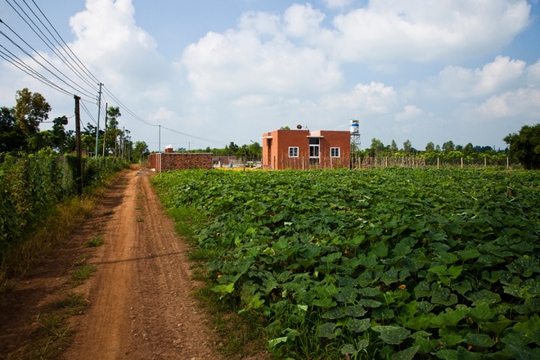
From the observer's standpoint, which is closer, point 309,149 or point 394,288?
point 394,288

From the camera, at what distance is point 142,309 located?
4.48 meters

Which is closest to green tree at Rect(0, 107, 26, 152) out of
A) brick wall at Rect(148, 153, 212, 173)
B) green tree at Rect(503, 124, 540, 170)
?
brick wall at Rect(148, 153, 212, 173)

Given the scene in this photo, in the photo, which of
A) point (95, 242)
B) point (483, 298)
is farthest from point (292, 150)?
point (483, 298)

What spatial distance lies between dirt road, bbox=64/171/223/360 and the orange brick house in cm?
3250

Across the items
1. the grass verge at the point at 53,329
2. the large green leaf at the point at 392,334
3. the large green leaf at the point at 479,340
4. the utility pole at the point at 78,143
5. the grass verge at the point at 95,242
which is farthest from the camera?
the utility pole at the point at 78,143

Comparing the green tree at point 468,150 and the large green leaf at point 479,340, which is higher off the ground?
the green tree at point 468,150

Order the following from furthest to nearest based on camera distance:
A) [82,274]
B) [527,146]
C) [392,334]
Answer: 1. [527,146]
2. [82,274]
3. [392,334]

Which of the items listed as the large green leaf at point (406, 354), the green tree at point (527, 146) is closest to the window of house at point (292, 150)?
the green tree at point (527, 146)

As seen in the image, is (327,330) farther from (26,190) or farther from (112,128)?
(112,128)

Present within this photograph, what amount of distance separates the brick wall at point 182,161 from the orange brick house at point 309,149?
7.36 meters

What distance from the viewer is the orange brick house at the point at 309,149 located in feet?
131

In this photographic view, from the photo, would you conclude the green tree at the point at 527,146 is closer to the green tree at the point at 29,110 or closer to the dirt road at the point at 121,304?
the dirt road at the point at 121,304

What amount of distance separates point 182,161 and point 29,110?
689 inches

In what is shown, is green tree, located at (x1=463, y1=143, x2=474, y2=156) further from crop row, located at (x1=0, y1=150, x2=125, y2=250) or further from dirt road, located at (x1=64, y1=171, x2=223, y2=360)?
dirt road, located at (x1=64, y1=171, x2=223, y2=360)
